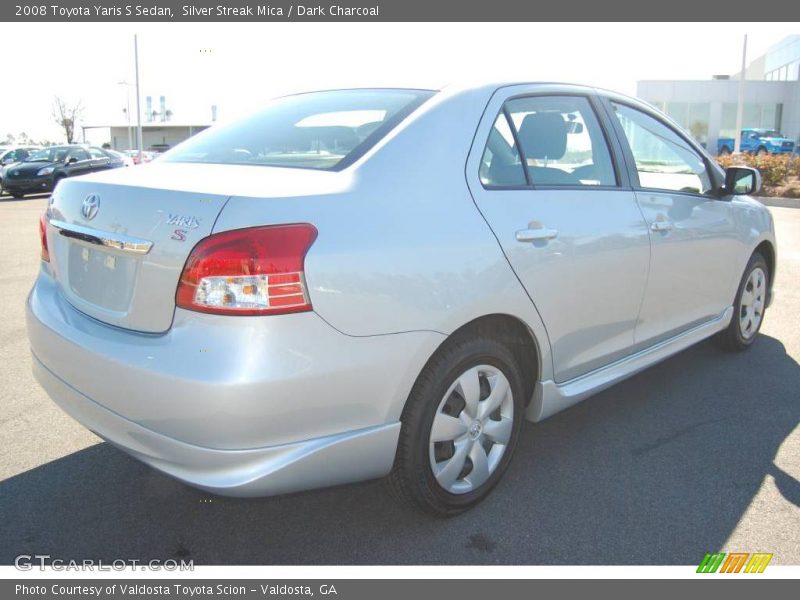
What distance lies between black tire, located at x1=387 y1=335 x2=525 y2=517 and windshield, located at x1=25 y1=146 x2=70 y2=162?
71.2ft

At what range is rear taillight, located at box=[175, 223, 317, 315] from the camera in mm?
2115

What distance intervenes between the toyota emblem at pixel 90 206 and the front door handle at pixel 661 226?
2.53 m

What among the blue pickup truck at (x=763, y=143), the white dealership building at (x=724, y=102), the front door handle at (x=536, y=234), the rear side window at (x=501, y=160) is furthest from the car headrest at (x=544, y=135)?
the white dealership building at (x=724, y=102)

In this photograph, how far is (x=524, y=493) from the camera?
3.08m

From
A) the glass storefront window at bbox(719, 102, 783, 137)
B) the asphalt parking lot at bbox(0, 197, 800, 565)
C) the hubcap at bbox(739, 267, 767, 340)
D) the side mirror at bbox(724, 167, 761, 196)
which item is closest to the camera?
the asphalt parking lot at bbox(0, 197, 800, 565)

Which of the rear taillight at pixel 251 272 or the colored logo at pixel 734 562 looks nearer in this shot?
the rear taillight at pixel 251 272

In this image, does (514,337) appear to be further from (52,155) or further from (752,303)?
(52,155)

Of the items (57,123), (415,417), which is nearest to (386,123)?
(415,417)

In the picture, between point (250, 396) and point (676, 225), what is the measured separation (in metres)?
2.59

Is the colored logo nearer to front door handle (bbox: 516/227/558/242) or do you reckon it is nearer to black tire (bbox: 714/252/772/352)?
front door handle (bbox: 516/227/558/242)

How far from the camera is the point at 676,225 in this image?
3.74 meters

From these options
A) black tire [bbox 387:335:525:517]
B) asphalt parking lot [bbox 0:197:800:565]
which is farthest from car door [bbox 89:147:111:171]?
black tire [bbox 387:335:525:517]

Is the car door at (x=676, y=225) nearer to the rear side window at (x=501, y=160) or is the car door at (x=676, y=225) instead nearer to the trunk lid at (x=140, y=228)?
the rear side window at (x=501, y=160)

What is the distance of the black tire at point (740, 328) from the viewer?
15.6 ft
